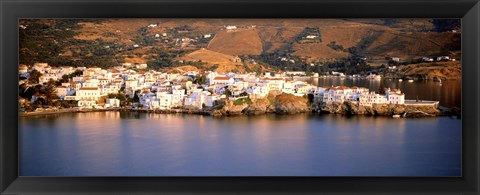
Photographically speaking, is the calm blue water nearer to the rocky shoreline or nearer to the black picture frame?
the rocky shoreline

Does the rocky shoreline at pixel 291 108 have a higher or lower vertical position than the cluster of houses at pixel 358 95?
lower

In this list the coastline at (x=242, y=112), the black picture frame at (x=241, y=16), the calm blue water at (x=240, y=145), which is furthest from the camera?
the coastline at (x=242, y=112)

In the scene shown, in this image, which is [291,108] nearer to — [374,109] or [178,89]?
[374,109]

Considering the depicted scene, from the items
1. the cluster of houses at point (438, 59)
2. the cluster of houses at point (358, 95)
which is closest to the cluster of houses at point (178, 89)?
the cluster of houses at point (358, 95)

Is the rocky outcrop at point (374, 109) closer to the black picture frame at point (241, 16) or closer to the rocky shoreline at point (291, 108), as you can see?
the rocky shoreline at point (291, 108)

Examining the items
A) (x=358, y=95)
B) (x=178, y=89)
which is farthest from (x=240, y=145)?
(x=358, y=95)
